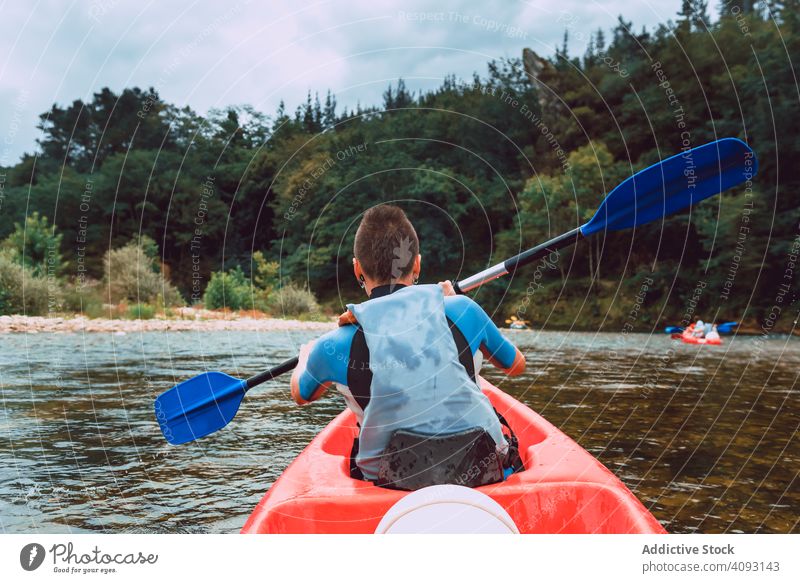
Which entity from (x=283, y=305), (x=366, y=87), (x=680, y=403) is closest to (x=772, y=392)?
(x=680, y=403)

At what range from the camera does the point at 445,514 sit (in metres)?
1.27

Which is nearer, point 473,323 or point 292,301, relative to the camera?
point 473,323

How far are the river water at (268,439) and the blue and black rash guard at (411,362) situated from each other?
1268 mm

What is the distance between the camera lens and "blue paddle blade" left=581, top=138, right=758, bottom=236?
271cm

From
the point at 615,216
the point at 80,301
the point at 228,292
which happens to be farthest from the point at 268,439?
the point at 228,292

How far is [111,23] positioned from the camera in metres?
2.78

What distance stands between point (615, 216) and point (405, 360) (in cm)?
181

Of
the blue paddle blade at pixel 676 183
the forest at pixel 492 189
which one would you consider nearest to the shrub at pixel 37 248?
the forest at pixel 492 189

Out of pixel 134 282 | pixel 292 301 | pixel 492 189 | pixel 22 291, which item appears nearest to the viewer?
pixel 22 291

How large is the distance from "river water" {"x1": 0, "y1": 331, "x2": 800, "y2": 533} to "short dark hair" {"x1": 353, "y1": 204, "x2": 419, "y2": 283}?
1.39 m

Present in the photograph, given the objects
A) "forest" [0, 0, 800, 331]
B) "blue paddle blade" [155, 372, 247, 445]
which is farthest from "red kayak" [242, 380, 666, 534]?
"forest" [0, 0, 800, 331]

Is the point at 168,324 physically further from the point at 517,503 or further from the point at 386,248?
the point at 517,503

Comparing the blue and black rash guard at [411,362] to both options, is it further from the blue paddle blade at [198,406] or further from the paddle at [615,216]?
the blue paddle blade at [198,406]

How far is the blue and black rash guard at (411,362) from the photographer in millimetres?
1442
